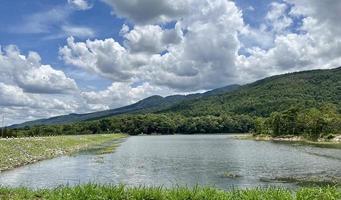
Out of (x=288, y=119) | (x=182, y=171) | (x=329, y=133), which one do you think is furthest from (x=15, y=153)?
(x=288, y=119)

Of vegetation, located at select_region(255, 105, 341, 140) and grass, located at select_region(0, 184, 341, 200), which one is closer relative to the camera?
grass, located at select_region(0, 184, 341, 200)

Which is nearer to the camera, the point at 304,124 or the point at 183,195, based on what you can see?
the point at 183,195

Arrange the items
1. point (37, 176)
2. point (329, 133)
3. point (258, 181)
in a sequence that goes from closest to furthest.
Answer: point (258, 181)
point (37, 176)
point (329, 133)

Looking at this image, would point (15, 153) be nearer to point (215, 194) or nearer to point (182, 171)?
point (182, 171)

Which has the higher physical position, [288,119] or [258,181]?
[288,119]

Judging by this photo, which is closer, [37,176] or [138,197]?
[138,197]

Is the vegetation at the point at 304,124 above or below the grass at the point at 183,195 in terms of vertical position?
above

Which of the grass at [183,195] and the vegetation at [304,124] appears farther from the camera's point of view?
the vegetation at [304,124]

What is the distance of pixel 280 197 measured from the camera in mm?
18344

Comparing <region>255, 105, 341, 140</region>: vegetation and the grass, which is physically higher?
<region>255, 105, 341, 140</region>: vegetation

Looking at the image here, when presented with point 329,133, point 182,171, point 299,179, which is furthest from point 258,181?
point 329,133

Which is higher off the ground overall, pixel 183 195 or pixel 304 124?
pixel 304 124

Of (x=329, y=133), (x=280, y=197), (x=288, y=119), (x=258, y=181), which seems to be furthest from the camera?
(x=288, y=119)

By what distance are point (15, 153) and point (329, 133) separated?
112692 mm
